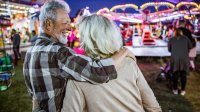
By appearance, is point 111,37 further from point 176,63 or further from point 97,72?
point 176,63

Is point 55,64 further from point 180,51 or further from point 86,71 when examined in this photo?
point 180,51

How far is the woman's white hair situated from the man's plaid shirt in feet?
0.17

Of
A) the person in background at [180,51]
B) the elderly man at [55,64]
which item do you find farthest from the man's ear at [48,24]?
the person in background at [180,51]

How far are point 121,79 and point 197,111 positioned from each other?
430 cm

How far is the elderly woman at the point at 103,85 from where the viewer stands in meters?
1.48

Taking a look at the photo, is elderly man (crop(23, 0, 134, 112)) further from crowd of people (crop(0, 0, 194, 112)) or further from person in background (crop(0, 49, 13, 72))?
person in background (crop(0, 49, 13, 72))

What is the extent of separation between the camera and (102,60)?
1.51 m

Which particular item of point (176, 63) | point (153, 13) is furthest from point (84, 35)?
point (153, 13)

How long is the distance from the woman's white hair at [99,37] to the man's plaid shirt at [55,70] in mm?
51

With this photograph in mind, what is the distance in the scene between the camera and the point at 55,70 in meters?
1.64

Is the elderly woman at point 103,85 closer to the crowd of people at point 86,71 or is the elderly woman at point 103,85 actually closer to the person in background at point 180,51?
the crowd of people at point 86,71

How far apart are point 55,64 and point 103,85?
35 cm

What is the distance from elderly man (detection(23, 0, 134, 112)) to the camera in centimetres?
149

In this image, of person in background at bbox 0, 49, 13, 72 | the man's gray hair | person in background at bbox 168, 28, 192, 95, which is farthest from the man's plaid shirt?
person in background at bbox 0, 49, 13, 72
